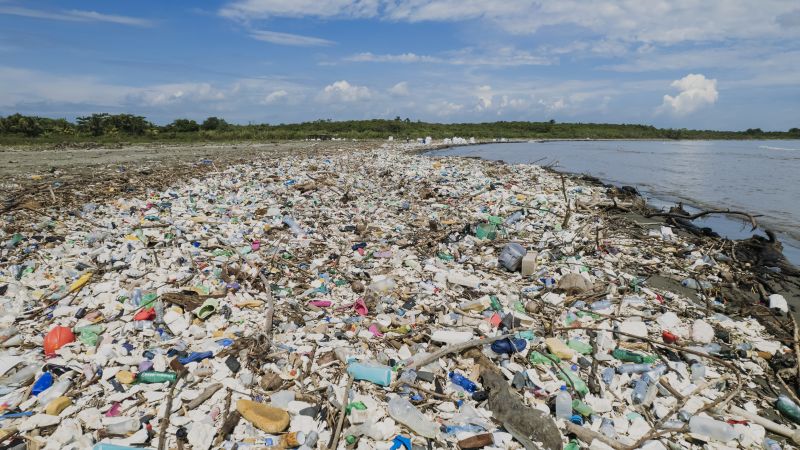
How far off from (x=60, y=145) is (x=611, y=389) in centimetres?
2615

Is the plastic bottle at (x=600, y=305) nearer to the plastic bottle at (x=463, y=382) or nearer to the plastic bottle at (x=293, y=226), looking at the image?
the plastic bottle at (x=463, y=382)

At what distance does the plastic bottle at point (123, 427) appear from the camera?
7.95 ft

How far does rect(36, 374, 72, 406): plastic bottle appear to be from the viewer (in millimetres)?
2689

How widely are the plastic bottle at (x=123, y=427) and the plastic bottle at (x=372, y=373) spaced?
4.39ft

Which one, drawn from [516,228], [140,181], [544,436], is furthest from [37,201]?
[544,436]

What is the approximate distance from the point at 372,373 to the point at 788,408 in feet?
9.61

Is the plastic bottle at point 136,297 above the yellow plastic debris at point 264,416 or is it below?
above

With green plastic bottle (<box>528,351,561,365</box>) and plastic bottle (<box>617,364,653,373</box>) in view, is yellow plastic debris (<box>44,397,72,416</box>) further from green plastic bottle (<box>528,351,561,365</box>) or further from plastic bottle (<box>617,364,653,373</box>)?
plastic bottle (<box>617,364,653,373</box>)

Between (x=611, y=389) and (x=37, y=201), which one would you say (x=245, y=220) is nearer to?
(x=37, y=201)

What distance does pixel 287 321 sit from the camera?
379cm

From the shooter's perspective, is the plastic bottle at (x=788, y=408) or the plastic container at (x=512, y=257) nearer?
the plastic bottle at (x=788, y=408)

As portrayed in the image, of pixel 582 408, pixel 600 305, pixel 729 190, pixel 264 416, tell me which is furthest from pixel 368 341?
pixel 729 190

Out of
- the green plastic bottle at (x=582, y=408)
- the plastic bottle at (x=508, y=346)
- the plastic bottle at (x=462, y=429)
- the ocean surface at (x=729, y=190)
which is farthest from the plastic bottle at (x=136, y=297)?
the ocean surface at (x=729, y=190)

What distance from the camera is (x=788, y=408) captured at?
2861 millimetres
